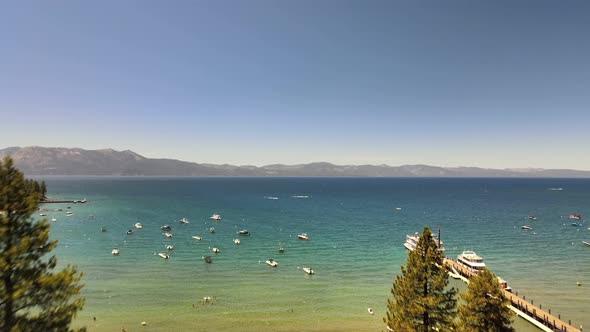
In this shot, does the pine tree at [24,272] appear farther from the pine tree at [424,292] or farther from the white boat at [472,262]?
the white boat at [472,262]

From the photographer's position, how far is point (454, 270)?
193 feet

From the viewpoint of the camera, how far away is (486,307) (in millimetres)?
23734

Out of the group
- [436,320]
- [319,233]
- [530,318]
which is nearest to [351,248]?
[319,233]

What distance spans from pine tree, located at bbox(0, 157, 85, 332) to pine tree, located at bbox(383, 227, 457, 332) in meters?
23.8

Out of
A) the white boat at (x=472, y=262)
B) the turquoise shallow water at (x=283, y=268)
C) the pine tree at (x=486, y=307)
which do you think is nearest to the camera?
the pine tree at (x=486, y=307)

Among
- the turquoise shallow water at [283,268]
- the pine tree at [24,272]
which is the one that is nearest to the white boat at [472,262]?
the turquoise shallow water at [283,268]

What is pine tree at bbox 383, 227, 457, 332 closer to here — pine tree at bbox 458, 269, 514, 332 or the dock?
pine tree at bbox 458, 269, 514, 332

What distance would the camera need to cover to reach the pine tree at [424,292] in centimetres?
2552

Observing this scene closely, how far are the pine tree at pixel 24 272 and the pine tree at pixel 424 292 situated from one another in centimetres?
2383

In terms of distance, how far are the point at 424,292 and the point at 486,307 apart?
15.0ft

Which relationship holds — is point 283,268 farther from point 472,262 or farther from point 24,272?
point 24,272

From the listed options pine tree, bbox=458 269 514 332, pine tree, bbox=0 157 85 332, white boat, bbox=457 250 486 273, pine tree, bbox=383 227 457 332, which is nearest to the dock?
white boat, bbox=457 250 486 273

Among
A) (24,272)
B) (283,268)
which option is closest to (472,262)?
(283,268)

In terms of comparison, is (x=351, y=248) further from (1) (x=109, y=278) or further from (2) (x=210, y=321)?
(1) (x=109, y=278)
